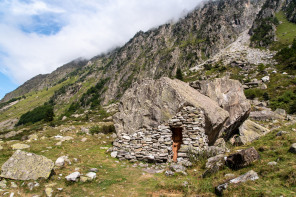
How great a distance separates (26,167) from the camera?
705 cm

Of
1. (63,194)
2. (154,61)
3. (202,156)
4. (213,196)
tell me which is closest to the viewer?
(213,196)

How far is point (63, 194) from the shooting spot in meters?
6.16

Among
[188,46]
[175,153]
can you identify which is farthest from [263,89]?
[188,46]

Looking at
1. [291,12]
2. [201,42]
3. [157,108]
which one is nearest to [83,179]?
[157,108]

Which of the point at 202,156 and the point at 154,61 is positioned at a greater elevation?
the point at 154,61

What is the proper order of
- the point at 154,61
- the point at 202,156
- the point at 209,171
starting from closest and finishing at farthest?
the point at 209,171 → the point at 202,156 → the point at 154,61

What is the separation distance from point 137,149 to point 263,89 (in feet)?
174

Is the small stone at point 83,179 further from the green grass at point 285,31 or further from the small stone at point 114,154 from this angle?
the green grass at point 285,31

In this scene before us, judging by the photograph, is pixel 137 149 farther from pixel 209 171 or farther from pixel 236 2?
pixel 236 2

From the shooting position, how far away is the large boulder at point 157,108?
41.4 ft

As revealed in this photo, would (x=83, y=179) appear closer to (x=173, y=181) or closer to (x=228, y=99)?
(x=173, y=181)

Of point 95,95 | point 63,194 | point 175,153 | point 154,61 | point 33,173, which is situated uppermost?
point 154,61

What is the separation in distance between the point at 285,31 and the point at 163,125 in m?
142

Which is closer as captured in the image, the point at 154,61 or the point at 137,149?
the point at 137,149
